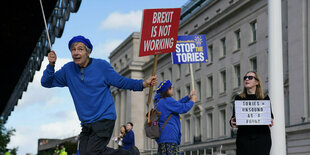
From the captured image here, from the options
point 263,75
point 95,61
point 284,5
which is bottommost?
point 95,61

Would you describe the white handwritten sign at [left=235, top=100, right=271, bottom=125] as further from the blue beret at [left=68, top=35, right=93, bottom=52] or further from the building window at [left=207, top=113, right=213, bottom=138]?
the building window at [left=207, top=113, right=213, bottom=138]

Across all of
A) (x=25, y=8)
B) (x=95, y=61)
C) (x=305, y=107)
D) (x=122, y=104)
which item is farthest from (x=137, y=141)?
(x=95, y=61)

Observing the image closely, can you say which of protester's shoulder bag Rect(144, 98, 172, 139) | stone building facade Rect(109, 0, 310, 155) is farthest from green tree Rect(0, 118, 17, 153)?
protester's shoulder bag Rect(144, 98, 172, 139)

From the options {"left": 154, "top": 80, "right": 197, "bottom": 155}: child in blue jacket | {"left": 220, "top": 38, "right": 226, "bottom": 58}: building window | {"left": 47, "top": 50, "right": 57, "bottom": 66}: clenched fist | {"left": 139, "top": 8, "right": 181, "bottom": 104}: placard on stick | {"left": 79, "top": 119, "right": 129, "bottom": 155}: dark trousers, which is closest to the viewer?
{"left": 79, "top": 119, "right": 129, "bottom": 155}: dark trousers

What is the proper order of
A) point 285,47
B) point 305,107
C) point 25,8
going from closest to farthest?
point 25,8
point 305,107
point 285,47

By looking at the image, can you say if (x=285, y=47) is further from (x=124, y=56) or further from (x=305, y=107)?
(x=124, y=56)

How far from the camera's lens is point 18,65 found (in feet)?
76.9

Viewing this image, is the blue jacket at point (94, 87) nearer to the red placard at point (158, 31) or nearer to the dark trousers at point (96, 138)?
the dark trousers at point (96, 138)

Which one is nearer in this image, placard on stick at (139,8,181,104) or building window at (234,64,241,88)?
placard on stick at (139,8,181,104)

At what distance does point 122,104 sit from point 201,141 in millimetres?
33989

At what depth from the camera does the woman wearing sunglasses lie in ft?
23.7

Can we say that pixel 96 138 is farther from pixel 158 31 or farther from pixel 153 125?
pixel 153 125

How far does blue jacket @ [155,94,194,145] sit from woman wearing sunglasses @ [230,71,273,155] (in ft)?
5.63

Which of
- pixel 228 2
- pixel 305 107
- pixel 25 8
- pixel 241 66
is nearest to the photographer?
pixel 25 8
